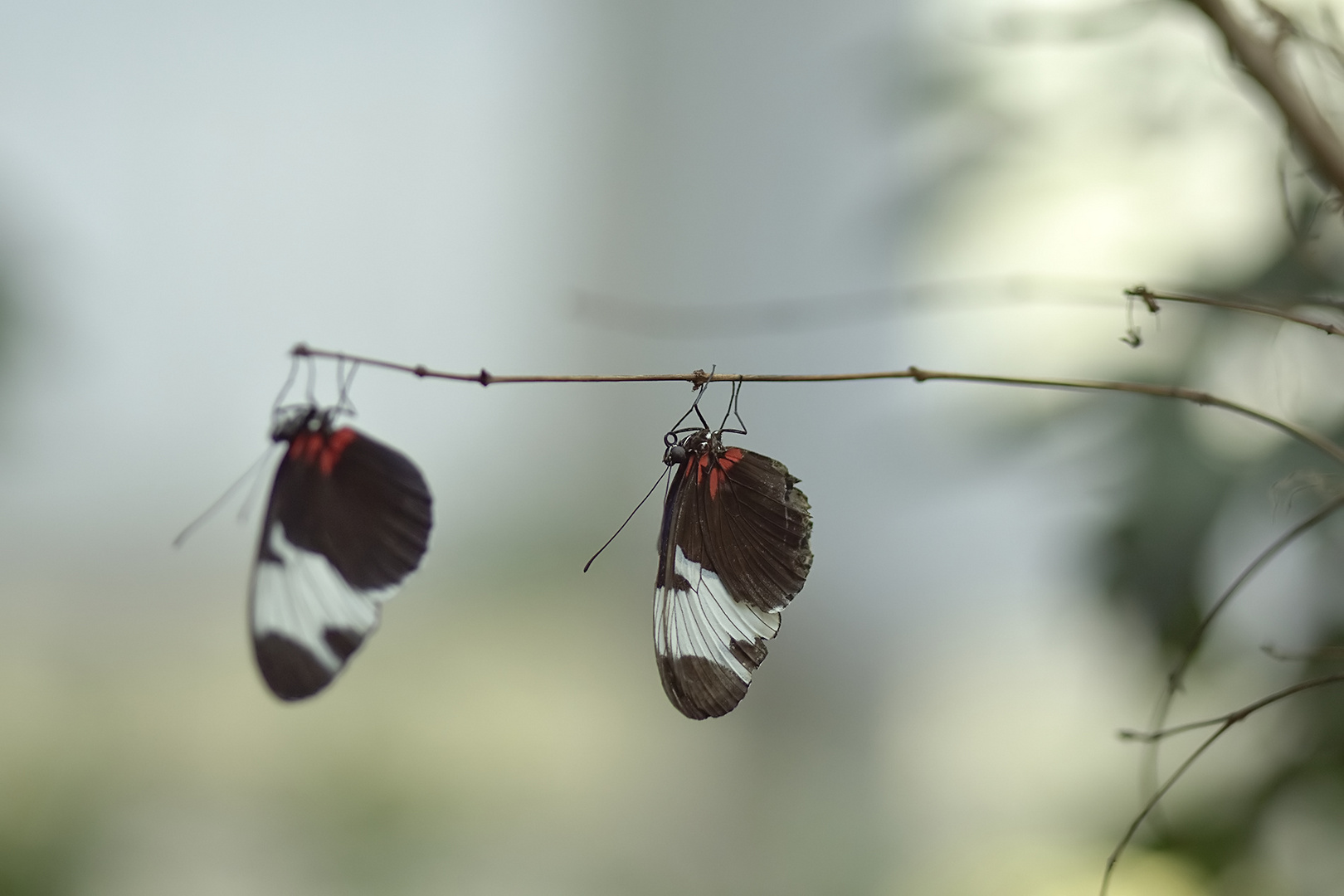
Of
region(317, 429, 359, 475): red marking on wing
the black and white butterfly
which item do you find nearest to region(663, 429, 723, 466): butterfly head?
the black and white butterfly

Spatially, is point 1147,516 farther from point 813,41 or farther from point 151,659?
point 151,659

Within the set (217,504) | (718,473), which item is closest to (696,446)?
(718,473)

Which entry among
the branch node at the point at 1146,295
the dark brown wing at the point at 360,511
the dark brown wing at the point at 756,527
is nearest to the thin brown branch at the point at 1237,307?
the branch node at the point at 1146,295

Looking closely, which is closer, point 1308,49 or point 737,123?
point 1308,49

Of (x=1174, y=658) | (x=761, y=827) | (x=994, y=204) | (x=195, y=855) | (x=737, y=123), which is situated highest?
(x=737, y=123)

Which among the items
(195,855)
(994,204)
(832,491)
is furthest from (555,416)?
(994,204)

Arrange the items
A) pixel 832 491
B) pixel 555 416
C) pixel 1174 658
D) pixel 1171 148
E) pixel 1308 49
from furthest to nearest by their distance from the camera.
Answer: pixel 555 416, pixel 832 491, pixel 1171 148, pixel 1174 658, pixel 1308 49

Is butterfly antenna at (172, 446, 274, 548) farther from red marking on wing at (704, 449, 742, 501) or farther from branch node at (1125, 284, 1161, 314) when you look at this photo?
branch node at (1125, 284, 1161, 314)
